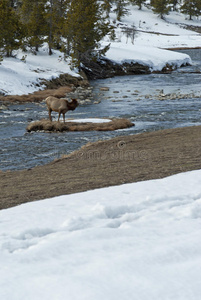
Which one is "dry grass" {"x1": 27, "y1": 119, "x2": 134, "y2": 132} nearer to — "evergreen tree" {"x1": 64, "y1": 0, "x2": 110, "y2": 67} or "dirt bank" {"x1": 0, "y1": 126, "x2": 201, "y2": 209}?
"dirt bank" {"x1": 0, "y1": 126, "x2": 201, "y2": 209}

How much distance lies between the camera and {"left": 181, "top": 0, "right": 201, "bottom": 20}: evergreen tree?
5605 inches

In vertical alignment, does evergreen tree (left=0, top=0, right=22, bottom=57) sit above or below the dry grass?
above

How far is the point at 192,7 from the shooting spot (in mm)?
143250

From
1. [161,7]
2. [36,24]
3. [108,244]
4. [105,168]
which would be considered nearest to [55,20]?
[36,24]

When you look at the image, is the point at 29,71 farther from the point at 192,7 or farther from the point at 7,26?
the point at 192,7

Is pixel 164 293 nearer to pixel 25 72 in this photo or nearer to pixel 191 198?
pixel 191 198

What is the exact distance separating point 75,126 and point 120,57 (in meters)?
41.9

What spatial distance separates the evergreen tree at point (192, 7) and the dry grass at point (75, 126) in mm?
133771

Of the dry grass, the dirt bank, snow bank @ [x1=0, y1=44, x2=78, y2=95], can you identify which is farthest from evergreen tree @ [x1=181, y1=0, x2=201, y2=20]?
the dirt bank

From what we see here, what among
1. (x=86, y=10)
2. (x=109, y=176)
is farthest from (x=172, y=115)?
(x=86, y=10)

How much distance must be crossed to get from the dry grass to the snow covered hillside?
566 inches

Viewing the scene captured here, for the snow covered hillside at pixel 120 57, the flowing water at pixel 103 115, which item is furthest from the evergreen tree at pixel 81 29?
the flowing water at pixel 103 115

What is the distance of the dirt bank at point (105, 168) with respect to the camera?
909cm

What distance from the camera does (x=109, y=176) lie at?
9984 mm
